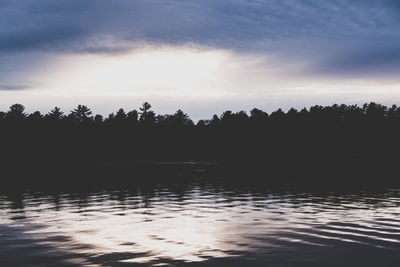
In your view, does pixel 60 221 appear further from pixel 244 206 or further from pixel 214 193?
pixel 214 193

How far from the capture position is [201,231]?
26.4 meters

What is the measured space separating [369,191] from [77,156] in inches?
6238

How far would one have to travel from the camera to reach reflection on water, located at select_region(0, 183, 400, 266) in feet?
64.6

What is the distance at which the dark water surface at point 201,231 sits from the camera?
19625 mm

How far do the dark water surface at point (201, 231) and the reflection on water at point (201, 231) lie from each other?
6cm

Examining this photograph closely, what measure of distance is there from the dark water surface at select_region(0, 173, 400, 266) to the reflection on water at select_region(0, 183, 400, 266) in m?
0.06

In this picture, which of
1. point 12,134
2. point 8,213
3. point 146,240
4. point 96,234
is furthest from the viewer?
point 12,134

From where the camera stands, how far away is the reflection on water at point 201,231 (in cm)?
1970

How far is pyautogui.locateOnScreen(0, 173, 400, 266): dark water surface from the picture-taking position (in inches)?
773

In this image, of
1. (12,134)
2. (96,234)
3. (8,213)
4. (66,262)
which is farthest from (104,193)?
(12,134)

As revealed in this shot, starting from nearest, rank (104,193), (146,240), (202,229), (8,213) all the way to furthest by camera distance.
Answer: (146,240) < (202,229) < (8,213) < (104,193)

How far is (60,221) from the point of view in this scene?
1210 inches

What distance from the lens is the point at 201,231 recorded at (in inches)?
1038

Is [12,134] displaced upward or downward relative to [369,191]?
upward
